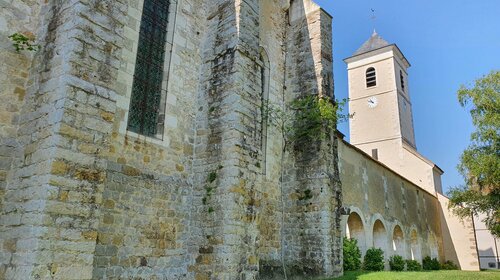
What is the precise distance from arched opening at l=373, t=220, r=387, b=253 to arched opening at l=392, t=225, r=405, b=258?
1821 mm

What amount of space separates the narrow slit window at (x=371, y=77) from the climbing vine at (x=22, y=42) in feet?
90.5

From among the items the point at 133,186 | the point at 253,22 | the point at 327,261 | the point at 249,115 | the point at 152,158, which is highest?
the point at 253,22

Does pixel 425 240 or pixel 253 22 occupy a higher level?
pixel 253 22

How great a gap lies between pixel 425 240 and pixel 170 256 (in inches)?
745

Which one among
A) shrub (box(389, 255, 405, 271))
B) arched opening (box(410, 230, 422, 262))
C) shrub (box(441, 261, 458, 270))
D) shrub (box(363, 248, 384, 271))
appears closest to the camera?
shrub (box(363, 248, 384, 271))

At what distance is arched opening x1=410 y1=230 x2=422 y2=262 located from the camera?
1934 cm

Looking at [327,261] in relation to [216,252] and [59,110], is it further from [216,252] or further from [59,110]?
[59,110]

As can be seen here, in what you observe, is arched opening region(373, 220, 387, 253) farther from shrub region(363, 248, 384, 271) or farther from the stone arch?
shrub region(363, 248, 384, 271)

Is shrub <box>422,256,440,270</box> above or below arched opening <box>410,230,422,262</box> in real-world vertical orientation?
below

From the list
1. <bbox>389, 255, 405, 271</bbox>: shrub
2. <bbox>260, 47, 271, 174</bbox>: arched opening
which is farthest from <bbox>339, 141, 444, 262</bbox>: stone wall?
<bbox>260, 47, 271, 174</bbox>: arched opening

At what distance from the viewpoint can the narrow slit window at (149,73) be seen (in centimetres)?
686

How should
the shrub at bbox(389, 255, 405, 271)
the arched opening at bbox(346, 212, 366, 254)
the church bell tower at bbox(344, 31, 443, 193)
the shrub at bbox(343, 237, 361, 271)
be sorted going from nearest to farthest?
the shrub at bbox(343, 237, 361, 271), the arched opening at bbox(346, 212, 366, 254), the shrub at bbox(389, 255, 405, 271), the church bell tower at bbox(344, 31, 443, 193)

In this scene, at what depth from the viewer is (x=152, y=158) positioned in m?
6.79

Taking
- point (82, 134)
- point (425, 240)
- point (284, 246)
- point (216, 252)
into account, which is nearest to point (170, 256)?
point (216, 252)
